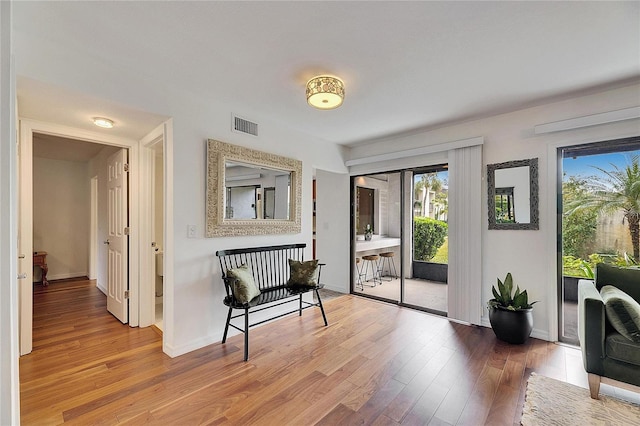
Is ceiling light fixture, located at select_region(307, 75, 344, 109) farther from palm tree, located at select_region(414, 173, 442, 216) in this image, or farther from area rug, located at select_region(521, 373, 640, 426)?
area rug, located at select_region(521, 373, 640, 426)

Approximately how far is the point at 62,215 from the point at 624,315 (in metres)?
8.13

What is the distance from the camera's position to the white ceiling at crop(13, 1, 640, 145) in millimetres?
1649

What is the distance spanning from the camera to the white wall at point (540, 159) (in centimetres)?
265

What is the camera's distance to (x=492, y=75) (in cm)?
237

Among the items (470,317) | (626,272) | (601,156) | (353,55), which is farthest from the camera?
(470,317)

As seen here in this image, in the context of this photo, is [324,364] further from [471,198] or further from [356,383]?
[471,198]

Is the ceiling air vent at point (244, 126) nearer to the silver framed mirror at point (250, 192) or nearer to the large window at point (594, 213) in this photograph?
the silver framed mirror at point (250, 192)

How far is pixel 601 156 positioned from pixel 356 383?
3216 mm

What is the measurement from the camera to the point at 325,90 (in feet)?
7.54

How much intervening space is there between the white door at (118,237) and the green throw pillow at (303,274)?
6.28ft

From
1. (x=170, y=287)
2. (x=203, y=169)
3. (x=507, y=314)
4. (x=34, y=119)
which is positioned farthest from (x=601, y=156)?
(x=34, y=119)

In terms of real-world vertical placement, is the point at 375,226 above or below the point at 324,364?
above

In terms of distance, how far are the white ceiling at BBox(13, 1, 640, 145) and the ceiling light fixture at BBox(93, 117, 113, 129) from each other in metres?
0.10

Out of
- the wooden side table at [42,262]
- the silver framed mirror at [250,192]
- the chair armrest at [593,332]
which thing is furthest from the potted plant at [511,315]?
the wooden side table at [42,262]
